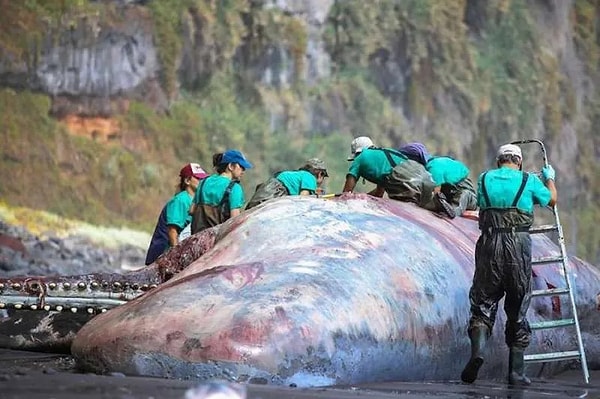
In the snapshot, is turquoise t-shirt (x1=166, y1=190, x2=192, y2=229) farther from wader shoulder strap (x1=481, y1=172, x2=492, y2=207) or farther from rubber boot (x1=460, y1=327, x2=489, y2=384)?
rubber boot (x1=460, y1=327, x2=489, y2=384)

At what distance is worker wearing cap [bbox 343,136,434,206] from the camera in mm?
10883

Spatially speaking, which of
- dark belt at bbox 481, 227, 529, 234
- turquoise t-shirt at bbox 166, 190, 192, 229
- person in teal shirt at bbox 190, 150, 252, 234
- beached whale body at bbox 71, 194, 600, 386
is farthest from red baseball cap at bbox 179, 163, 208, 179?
dark belt at bbox 481, 227, 529, 234

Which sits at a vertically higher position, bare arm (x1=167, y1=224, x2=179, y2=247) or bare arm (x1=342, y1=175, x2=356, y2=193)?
bare arm (x1=342, y1=175, x2=356, y2=193)

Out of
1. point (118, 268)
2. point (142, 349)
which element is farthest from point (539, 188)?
point (118, 268)

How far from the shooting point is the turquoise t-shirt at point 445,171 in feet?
39.0

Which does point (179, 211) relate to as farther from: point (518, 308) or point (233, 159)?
point (518, 308)

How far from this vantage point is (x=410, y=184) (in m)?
10.9

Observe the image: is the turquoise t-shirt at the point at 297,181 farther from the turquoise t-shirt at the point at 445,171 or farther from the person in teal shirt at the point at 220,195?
the turquoise t-shirt at the point at 445,171

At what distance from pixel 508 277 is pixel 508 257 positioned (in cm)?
15

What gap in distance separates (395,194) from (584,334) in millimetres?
2385

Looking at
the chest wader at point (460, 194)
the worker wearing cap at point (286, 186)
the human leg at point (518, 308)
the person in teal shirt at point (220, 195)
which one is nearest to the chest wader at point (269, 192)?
the worker wearing cap at point (286, 186)

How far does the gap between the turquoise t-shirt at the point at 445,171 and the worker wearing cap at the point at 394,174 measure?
2.20ft

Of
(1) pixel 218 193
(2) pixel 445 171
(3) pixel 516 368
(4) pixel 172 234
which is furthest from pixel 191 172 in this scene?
(3) pixel 516 368

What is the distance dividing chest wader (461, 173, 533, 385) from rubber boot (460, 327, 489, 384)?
0.07 m
